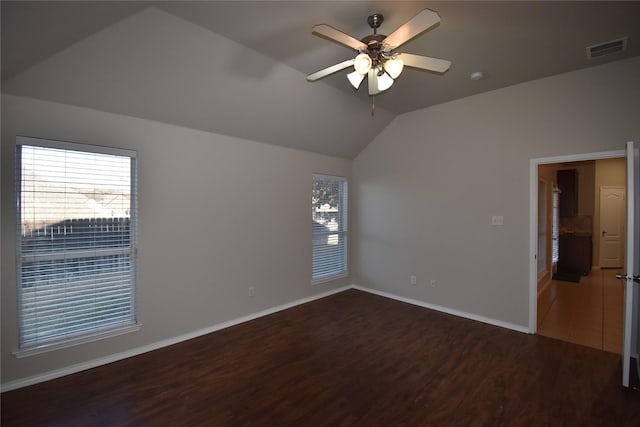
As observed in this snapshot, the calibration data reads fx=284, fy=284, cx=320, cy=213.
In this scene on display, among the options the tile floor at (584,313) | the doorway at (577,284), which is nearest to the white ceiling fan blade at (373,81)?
the doorway at (577,284)

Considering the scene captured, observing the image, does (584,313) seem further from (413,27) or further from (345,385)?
(413,27)

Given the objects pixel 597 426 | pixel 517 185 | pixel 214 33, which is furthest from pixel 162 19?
pixel 597 426

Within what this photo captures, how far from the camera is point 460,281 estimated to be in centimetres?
394

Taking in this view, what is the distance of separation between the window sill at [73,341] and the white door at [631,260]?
440 centimetres

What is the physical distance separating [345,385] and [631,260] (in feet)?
8.57

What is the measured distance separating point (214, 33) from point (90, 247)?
222 cm

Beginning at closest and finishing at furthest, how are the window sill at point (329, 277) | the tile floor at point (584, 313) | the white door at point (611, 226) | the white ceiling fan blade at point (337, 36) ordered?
the white ceiling fan blade at point (337, 36)
the tile floor at point (584, 313)
the window sill at point (329, 277)
the white door at point (611, 226)

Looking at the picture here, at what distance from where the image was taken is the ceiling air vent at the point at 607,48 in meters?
2.49

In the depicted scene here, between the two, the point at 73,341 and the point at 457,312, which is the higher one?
the point at 73,341

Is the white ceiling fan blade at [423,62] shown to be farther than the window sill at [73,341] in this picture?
No

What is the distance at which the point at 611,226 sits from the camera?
6.75 m

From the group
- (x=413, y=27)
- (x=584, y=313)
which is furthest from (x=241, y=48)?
(x=584, y=313)

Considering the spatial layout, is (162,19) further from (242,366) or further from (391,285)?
(391,285)

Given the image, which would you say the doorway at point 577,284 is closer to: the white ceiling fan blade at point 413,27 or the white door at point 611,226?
the white door at point 611,226
